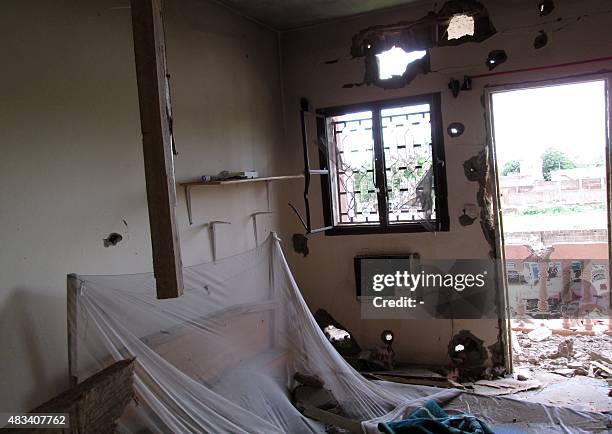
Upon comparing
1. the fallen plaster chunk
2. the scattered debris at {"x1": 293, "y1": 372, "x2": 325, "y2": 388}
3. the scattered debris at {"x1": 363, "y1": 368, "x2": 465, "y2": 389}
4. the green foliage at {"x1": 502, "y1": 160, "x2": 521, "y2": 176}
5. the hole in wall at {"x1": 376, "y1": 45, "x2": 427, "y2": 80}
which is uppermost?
the hole in wall at {"x1": 376, "y1": 45, "x2": 427, "y2": 80}

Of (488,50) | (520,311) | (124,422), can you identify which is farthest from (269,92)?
(520,311)

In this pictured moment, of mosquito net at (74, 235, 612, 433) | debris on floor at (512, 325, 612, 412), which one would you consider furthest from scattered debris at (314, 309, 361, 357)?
debris on floor at (512, 325, 612, 412)

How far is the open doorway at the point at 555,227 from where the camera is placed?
12.3 feet

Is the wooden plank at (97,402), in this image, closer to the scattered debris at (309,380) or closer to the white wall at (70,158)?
the white wall at (70,158)

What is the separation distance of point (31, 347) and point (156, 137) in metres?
1.23

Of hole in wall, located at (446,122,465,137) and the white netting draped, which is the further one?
hole in wall, located at (446,122,465,137)

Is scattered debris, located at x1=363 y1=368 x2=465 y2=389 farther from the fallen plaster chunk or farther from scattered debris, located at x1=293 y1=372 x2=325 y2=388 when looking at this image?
the fallen plaster chunk

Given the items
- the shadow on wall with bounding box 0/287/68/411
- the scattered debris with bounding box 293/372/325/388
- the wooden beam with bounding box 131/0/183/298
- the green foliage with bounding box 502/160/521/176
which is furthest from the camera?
the green foliage with bounding box 502/160/521/176

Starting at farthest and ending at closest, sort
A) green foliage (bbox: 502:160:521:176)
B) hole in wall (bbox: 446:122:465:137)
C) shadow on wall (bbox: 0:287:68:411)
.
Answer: green foliage (bbox: 502:160:521:176) < hole in wall (bbox: 446:122:465:137) < shadow on wall (bbox: 0:287:68:411)

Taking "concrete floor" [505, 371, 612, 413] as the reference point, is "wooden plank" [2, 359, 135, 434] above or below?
above

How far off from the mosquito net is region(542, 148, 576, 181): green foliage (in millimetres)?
2915

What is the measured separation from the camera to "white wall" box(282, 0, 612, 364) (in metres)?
3.33

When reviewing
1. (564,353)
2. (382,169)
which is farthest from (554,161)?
(382,169)

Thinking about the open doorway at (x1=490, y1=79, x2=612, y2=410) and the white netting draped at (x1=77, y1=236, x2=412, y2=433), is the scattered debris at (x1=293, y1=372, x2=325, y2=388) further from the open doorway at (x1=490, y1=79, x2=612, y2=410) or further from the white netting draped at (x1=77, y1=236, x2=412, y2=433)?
the open doorway at (x1=490, y1=79, x2=612, y2=410)
